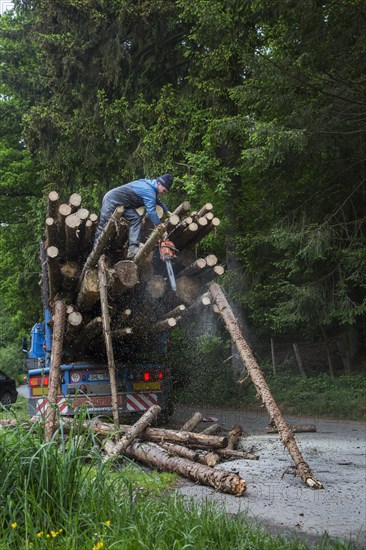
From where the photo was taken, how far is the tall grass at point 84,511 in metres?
4.29

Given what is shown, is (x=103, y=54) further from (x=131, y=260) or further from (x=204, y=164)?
(x=131, y=260)

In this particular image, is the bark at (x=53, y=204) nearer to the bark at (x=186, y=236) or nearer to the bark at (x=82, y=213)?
the bark at (x=82, y=213)

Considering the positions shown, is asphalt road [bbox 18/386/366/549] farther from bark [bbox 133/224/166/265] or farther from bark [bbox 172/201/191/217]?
bark [bbox 172/201/191/217]

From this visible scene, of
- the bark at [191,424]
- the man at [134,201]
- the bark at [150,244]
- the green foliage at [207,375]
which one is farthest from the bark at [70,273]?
the green foliage at [207,375]

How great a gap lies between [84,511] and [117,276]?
16.9 ft

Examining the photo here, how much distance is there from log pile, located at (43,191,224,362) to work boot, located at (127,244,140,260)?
13cm

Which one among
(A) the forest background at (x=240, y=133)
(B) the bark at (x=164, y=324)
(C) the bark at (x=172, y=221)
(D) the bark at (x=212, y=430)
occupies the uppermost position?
(A) the forest background at (x=240, y=133)

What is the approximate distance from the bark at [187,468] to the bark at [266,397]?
3.08 feet

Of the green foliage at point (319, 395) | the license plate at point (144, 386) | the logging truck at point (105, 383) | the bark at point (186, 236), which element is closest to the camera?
the bark at point (186, 236)

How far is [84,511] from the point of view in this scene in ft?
15.4

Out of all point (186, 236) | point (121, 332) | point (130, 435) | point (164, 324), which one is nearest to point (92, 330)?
point (121, 332)

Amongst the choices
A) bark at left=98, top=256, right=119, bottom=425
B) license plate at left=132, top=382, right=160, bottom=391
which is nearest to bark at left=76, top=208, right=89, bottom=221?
bark at left=98, top=256, right=119, bottom=425

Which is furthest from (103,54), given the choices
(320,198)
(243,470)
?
(243,470)

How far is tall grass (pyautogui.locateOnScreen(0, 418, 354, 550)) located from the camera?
4.29 metres
